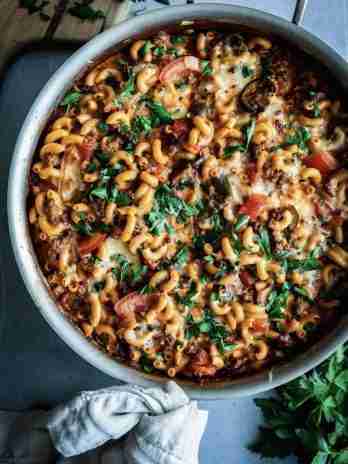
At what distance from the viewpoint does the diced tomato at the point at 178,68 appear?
2.36 m

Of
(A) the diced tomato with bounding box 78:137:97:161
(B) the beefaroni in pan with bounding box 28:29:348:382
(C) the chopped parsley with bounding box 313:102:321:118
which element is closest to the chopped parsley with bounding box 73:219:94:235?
(B) the beefaroni in pan with bounding box 28:29:348:382

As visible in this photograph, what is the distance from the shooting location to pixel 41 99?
7.64 feet

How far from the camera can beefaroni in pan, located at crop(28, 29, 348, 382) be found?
2.33 metres

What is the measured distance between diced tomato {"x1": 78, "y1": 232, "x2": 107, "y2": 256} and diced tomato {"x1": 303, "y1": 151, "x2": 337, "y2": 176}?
759 mm

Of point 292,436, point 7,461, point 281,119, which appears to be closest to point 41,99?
point 281,119

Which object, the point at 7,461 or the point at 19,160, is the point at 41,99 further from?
the point at 7,461

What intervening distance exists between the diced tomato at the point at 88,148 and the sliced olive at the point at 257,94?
1.76ft

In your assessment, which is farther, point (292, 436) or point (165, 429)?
point (292, 436)

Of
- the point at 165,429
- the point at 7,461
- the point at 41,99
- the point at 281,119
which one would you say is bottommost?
the point at 7,461

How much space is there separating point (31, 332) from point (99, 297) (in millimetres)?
606

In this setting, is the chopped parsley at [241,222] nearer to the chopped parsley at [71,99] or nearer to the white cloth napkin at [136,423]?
the white cloth napkin at [136,423]

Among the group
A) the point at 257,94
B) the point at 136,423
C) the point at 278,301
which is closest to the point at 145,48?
the point at 257,94

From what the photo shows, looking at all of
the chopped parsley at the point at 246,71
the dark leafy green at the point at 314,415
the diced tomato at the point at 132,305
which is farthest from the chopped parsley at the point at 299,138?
the dark leafy green at the point at 314,415

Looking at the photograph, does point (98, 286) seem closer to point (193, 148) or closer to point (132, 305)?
point (132, 305)
